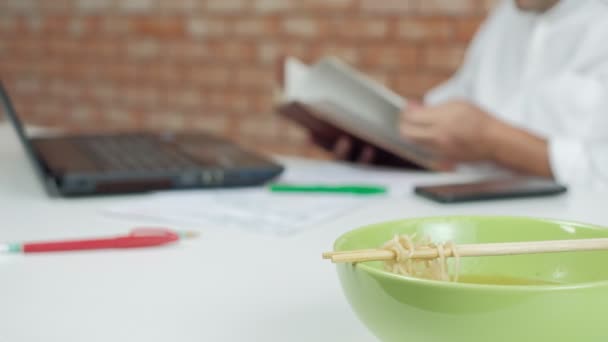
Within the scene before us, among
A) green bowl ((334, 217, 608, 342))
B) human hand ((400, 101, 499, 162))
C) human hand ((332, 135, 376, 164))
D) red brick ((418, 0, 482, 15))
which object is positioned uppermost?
red brick ((418, 0, 482, 15))

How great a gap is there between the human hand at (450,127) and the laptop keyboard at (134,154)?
393mm

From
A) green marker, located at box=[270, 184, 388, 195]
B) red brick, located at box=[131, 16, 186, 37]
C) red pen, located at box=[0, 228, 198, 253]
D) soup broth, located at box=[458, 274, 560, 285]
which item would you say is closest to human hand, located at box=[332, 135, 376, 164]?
green marker, located at box=[270, 184, 388, 195]

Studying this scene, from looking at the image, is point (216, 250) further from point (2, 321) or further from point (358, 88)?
point (358, 88)

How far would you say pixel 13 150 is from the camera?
1531mm

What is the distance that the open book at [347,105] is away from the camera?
1.32 metres

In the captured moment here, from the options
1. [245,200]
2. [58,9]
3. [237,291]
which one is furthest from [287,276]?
[58,9]

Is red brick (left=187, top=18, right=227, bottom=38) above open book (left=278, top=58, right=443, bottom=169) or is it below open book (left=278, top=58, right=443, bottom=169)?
above

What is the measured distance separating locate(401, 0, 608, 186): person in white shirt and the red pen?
0.67 meters

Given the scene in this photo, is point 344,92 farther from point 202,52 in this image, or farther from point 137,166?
point 202,52

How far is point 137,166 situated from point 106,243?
1.18 ft

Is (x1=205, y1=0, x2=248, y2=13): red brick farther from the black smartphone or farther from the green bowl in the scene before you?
the green bowl

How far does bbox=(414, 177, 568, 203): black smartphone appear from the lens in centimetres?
101

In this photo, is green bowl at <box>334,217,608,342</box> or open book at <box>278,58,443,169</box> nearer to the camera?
green bowl at <box>334,217,608,342</box>

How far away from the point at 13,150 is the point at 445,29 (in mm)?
1475
